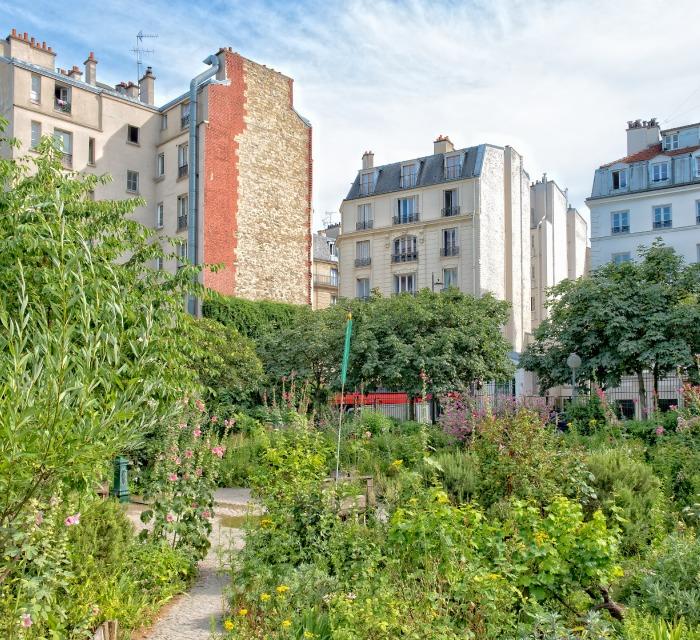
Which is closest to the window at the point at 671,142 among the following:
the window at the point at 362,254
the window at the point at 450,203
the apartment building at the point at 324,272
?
the window at the point at 450,203

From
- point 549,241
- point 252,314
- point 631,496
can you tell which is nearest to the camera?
point 631,496

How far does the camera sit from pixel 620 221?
4269cm

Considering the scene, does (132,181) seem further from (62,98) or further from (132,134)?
(62,98)

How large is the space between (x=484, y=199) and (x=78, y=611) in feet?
129

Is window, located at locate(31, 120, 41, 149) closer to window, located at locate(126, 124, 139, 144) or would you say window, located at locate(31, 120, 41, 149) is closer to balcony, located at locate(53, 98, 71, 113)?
balcony, located at locate(53, 98, 71, 113)

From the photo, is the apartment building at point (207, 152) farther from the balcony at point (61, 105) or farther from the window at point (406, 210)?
the window at point (406, 210)

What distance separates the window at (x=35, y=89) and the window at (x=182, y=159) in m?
6.12

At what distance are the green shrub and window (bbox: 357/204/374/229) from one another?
3817 centimetres

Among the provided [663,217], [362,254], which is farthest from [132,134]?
[663,217]

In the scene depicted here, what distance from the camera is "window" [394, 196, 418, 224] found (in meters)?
44.5

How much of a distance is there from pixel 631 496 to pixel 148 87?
35.1m

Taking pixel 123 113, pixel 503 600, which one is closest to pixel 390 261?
pixel 123 113

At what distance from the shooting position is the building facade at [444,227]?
4203 centimetres

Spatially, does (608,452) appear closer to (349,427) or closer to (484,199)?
(349,427)
